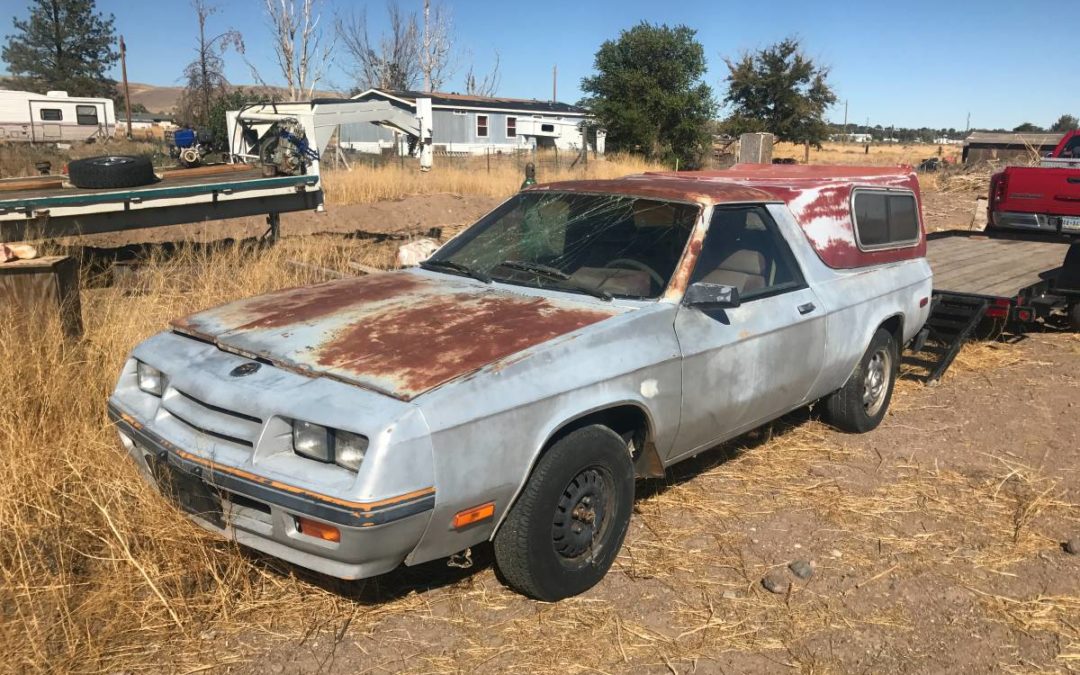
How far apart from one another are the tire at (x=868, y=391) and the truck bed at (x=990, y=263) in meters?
2.15

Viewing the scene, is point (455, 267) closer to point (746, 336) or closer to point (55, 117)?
point (746, 336)

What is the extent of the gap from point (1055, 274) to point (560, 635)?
693 centimetres

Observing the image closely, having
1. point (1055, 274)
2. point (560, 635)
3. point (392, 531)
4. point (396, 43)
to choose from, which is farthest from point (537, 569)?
point (396, 43)

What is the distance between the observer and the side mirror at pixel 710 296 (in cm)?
343

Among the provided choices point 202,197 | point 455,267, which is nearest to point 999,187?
point 455,267

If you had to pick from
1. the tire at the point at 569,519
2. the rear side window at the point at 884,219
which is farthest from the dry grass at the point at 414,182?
the tire at the point at 569,519

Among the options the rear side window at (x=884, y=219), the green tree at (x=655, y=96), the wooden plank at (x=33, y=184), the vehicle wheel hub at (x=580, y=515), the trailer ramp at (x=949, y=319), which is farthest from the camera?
the green tree at (x=655, y=96)

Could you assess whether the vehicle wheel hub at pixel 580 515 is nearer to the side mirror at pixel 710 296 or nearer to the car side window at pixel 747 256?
the side mirror at pixel 710 296

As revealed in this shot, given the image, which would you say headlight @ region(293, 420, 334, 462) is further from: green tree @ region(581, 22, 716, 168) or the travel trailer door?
the travel trailer door

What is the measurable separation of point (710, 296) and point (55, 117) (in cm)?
4404

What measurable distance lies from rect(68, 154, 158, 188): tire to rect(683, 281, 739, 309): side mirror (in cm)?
793

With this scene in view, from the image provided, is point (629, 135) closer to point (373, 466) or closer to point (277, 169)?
point (277, 169)

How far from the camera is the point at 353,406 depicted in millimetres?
2568

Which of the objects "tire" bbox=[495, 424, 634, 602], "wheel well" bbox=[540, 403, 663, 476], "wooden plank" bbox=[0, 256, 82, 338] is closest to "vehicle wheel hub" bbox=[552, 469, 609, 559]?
"tire" bbox=[495, 424, 634, 602]
